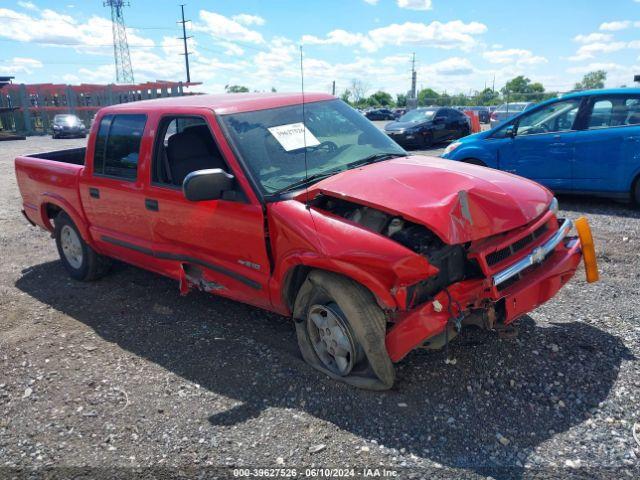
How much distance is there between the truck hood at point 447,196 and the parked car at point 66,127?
32.0 metres

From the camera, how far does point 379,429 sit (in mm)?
3068

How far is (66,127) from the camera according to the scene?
31438 mm

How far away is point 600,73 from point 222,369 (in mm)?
75393

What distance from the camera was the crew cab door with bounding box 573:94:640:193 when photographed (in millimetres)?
7293

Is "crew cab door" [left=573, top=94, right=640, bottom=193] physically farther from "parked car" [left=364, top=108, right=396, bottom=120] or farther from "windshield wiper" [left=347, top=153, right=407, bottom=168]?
"parked car" [left=364, top=108, right=396, bottom=120]

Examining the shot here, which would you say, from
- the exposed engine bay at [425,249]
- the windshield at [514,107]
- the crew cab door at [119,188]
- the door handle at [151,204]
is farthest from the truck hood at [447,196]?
the windshield at [514,107]

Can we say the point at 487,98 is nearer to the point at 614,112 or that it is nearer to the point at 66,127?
the point at 66,127

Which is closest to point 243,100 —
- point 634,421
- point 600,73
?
point 634,421

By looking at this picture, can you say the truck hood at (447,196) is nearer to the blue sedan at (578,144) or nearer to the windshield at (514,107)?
the blue sedan at (578,144)

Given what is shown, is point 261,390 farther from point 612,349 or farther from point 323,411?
point 612,349

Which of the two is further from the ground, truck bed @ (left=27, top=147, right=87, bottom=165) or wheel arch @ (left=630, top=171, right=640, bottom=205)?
truck bed @ (left=27, top=147, right=87, bottom=165)

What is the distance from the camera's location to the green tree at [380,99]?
73.4 metres

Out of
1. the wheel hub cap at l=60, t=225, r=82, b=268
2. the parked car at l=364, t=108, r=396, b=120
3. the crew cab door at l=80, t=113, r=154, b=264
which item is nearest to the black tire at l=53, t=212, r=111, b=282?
the wheel hub cap at l=60, t=225, r=82, b=268

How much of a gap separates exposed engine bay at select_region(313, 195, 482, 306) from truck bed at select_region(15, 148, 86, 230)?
350 centimetres
